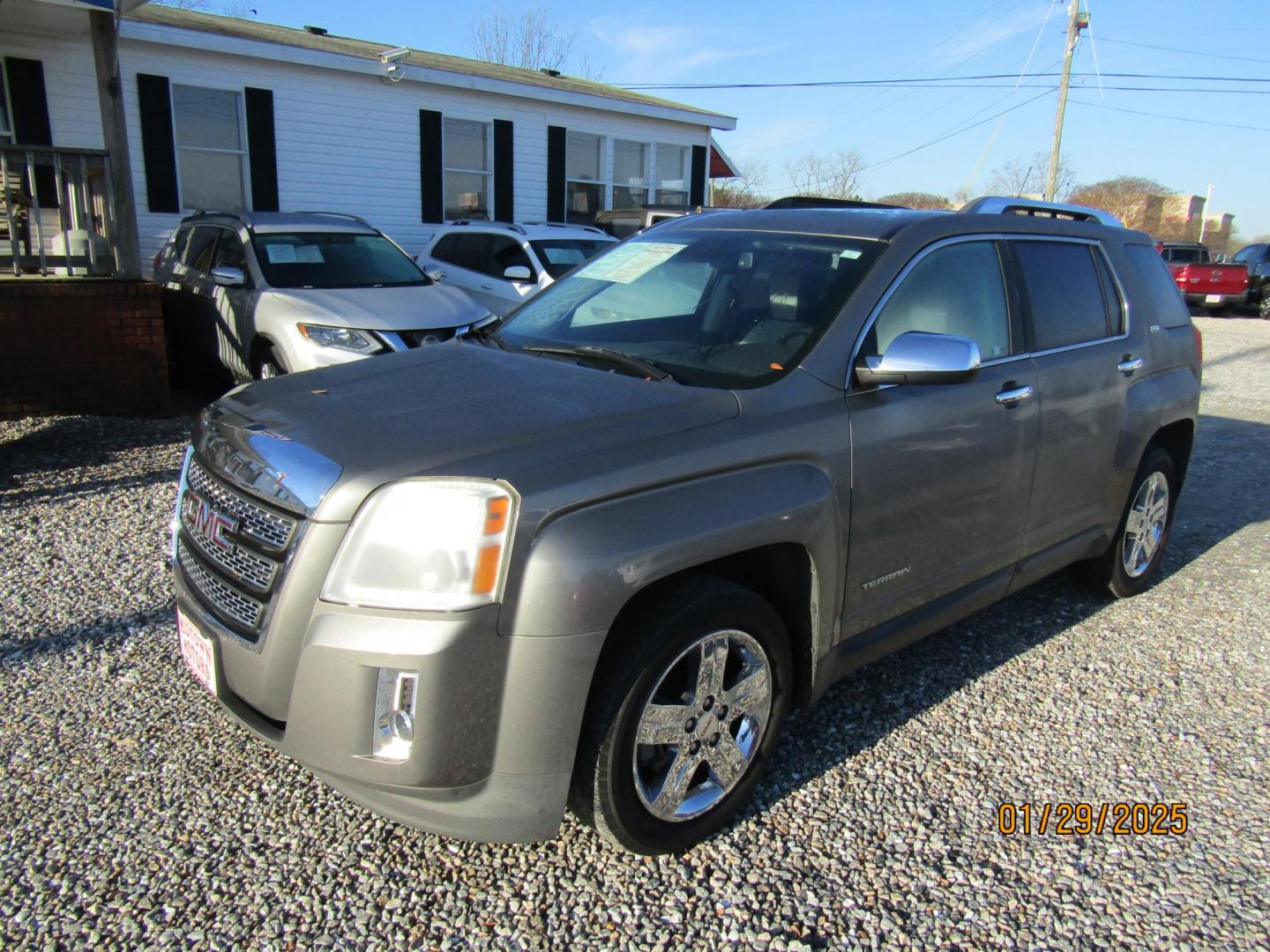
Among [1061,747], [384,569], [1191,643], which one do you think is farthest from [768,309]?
[1191,643]

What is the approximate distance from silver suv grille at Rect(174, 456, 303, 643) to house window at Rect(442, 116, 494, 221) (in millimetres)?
12275

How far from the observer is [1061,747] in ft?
11.0

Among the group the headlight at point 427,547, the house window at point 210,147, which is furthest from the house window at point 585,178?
the headlight at point 427,547

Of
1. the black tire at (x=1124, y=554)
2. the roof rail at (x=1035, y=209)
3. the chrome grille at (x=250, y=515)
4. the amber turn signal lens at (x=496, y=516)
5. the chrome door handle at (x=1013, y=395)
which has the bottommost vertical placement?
the black tire at (x=1124, y=554)

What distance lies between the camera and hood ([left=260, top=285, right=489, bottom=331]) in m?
7.39

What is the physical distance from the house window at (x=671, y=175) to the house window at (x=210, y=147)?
25.1 ft

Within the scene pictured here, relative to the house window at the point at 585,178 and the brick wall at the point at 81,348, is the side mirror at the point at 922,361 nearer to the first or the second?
the brick wall at the point at 81,348

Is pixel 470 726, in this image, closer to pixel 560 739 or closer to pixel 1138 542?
pixel 560 739

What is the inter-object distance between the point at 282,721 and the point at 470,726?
1.79 ft

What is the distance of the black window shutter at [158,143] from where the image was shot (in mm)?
11062

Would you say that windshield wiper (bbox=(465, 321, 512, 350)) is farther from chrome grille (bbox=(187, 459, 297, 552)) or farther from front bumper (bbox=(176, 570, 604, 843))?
front bumper (bbox=(176, 570, 604, 843))

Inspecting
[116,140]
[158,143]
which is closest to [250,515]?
[116,140]

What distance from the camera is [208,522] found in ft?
8.78

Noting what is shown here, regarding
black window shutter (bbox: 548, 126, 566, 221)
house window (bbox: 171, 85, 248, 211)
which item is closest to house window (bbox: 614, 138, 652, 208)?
black window shutter (bbox: 548, 126, 566, 221)
